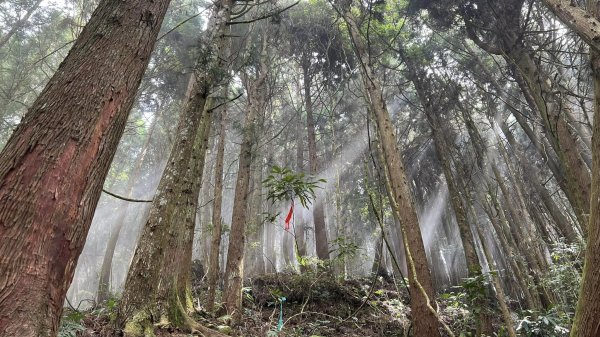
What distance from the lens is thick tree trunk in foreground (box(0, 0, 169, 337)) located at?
1415 millimetres

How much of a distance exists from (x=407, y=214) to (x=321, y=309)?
3.93 meters

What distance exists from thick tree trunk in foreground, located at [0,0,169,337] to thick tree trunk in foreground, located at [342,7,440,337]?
3.60m

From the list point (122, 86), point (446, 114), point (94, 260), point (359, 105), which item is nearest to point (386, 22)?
point (446, 114)

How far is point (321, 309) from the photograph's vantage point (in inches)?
330

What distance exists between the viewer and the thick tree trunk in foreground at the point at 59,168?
4.64 ft

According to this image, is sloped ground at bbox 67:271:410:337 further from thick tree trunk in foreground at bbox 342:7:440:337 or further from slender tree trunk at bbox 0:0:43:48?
slender tree trunk at bbox 0:0:43:48

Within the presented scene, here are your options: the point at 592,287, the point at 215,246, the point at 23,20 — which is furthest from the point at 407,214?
the point at 23,20

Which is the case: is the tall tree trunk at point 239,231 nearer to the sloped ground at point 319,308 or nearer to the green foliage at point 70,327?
the sloped ground at point 319,308

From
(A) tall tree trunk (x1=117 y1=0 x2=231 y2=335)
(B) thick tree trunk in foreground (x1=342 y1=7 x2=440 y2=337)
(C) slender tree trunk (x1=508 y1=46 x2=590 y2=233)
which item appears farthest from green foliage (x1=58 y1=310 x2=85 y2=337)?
(C) slender tree trunk (x1=508 y1=46 x2=590 y2=233)

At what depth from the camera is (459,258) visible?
22500 mm

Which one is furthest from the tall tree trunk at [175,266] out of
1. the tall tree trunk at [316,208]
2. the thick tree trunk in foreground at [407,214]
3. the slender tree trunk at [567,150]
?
the tall tree trunk at [316,208]

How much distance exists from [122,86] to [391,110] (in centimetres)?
1615

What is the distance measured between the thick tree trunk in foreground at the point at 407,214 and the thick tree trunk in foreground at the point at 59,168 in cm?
360

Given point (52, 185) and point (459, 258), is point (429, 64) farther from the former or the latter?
point (459, 258)
